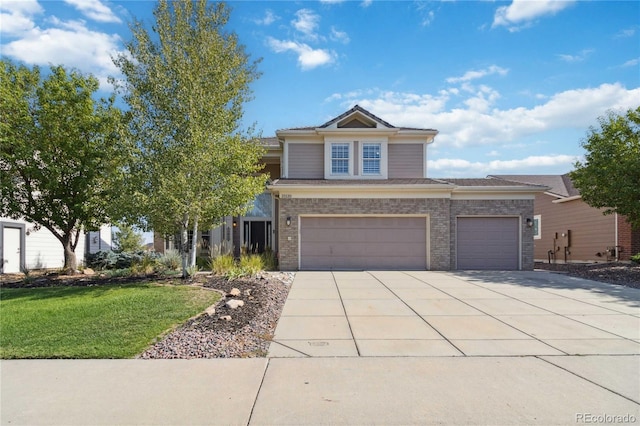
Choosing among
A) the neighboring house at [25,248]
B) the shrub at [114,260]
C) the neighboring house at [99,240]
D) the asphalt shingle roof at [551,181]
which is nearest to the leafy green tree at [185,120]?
the shrub at [114,260]

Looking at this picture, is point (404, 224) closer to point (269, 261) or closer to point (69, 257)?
point (269, 261)

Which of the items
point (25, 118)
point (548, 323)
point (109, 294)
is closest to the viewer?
point (548, 323)

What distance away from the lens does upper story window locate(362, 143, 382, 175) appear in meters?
17.5

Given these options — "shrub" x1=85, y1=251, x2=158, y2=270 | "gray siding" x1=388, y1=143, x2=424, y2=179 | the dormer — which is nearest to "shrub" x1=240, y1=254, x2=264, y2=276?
"shrub" x1=85, y1=251, x2=158, y2=270

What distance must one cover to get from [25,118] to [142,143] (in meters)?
4.71

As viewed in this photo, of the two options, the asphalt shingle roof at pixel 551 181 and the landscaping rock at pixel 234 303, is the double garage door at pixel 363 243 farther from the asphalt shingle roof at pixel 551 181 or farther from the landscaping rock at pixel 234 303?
the asphalt shingle roof at pixel 551 181

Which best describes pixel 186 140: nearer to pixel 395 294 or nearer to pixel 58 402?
pixel 395 294

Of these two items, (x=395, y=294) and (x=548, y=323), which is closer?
(x=548, y=323)

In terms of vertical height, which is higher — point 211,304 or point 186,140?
point 186,140

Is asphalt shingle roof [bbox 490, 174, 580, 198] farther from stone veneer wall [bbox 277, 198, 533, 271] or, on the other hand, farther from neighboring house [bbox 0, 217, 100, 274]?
neighboring house [bbox 0, 217, 100, 274]

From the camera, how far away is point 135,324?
6754 mm

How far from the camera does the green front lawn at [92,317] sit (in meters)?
5.73

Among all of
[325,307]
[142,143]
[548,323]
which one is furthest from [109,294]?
[548,323]

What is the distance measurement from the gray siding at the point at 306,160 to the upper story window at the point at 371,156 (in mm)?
1879
